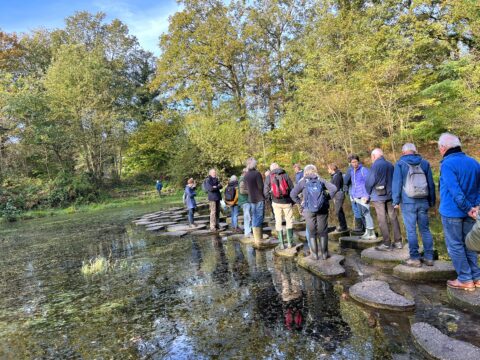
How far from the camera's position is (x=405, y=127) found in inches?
731

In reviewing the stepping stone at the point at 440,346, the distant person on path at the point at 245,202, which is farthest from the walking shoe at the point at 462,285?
the distant person on path at the point at 245,202

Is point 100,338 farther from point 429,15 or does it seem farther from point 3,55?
point 3,55

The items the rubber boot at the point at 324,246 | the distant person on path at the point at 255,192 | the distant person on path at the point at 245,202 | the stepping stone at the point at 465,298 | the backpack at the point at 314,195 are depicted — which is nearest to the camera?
the stepping stone at the point at 465,298

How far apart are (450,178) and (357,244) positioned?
3068 mm

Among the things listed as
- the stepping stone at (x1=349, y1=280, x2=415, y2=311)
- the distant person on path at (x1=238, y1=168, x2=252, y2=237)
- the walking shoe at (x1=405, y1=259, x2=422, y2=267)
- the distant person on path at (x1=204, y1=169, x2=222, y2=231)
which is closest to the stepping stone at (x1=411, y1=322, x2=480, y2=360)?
the stepping stone at (x1=349, y1=280, x2=415, y2=311)

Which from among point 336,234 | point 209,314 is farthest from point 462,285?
point 336,234

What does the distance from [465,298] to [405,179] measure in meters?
1.74

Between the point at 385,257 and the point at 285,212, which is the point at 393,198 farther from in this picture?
the point at 285,212

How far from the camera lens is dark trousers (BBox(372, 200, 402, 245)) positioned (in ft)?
19.4

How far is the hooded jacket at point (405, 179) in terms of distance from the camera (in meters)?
4.81

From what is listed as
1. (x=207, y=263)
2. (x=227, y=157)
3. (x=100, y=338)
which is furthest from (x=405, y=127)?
(x=100, y=338)

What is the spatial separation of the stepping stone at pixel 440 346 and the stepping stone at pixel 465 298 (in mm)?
688

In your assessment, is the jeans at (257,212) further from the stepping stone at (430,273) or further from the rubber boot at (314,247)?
the stepping stone at (430,273)

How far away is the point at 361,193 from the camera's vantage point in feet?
23.0
